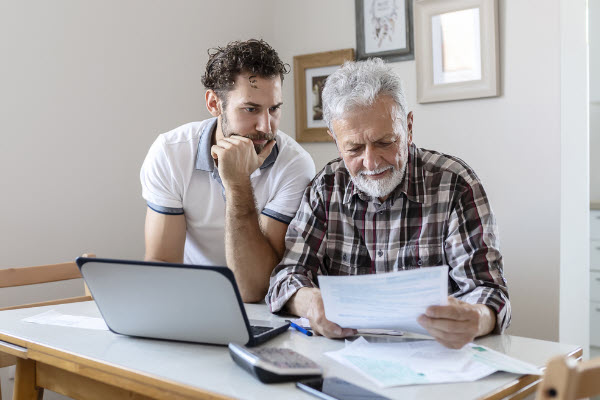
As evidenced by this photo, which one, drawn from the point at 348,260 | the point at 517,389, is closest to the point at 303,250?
the point at 348,260

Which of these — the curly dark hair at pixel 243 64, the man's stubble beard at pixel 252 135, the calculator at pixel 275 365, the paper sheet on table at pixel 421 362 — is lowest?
the paper sheet on table at pixel 421 362

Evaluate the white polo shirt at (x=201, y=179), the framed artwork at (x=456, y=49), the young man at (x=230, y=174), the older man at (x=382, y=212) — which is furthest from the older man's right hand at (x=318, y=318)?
the framed artwork at (x=456, y=49)

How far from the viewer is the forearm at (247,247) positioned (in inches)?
68.5

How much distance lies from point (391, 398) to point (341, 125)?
823mm

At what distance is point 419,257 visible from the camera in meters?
1.55

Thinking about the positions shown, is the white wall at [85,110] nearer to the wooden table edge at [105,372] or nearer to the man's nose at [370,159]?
the wooden table edge at [105,372]

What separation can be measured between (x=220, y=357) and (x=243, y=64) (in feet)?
3.53

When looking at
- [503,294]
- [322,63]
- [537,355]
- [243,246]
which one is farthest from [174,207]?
[322,63]

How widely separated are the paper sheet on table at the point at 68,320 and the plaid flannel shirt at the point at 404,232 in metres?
0.41

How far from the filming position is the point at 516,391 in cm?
98

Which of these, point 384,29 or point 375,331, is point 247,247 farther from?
point 384,29

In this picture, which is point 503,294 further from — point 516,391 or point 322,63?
point 322,63

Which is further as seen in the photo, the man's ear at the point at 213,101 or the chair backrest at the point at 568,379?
the man's ear at the point at 213,101

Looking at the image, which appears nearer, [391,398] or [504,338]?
[391,398]
